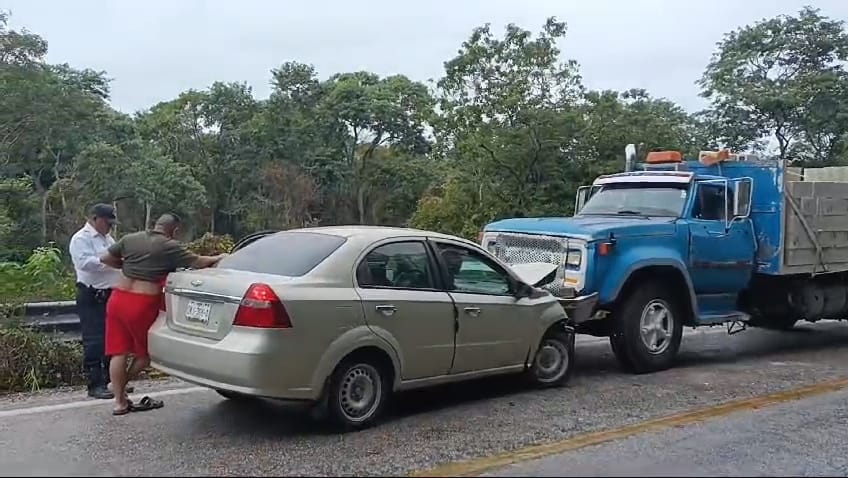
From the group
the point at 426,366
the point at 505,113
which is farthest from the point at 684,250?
the point at 505,113

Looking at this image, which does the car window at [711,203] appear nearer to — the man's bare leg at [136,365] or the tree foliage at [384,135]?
the man's bare leg at [136,365]

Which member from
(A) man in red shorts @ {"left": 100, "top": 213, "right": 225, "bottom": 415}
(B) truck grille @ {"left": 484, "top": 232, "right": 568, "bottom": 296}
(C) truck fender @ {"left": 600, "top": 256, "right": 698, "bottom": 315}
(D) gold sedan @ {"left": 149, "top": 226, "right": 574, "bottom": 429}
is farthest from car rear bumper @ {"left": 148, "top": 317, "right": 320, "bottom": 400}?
(C) truck fender @ {"left": 600, "top": 256, "right": 698, "bottom": 315}

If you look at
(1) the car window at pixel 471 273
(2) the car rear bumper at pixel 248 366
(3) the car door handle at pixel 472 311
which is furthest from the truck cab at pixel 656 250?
(2) the car rear bumper at pixel 248 366

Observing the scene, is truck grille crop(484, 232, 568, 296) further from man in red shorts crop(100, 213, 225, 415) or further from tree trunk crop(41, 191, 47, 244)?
tree trunk crop(41, 191, 47, 244)

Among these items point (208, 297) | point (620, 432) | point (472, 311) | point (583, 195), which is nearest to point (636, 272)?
point (472, 311)

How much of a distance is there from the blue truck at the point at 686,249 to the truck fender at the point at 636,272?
0.04 feet

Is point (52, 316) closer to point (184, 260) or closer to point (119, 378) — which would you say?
point (119, 378)

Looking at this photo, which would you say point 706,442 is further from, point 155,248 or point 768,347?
point 768,347

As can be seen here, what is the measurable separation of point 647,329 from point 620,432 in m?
2.81

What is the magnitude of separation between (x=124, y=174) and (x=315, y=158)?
477 inches

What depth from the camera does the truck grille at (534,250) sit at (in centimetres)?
868

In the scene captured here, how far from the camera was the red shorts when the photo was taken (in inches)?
271

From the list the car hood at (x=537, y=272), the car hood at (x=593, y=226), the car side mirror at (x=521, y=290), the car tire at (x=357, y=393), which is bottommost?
the car tire at (x=357, y=393)

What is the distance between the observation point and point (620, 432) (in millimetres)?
6359
